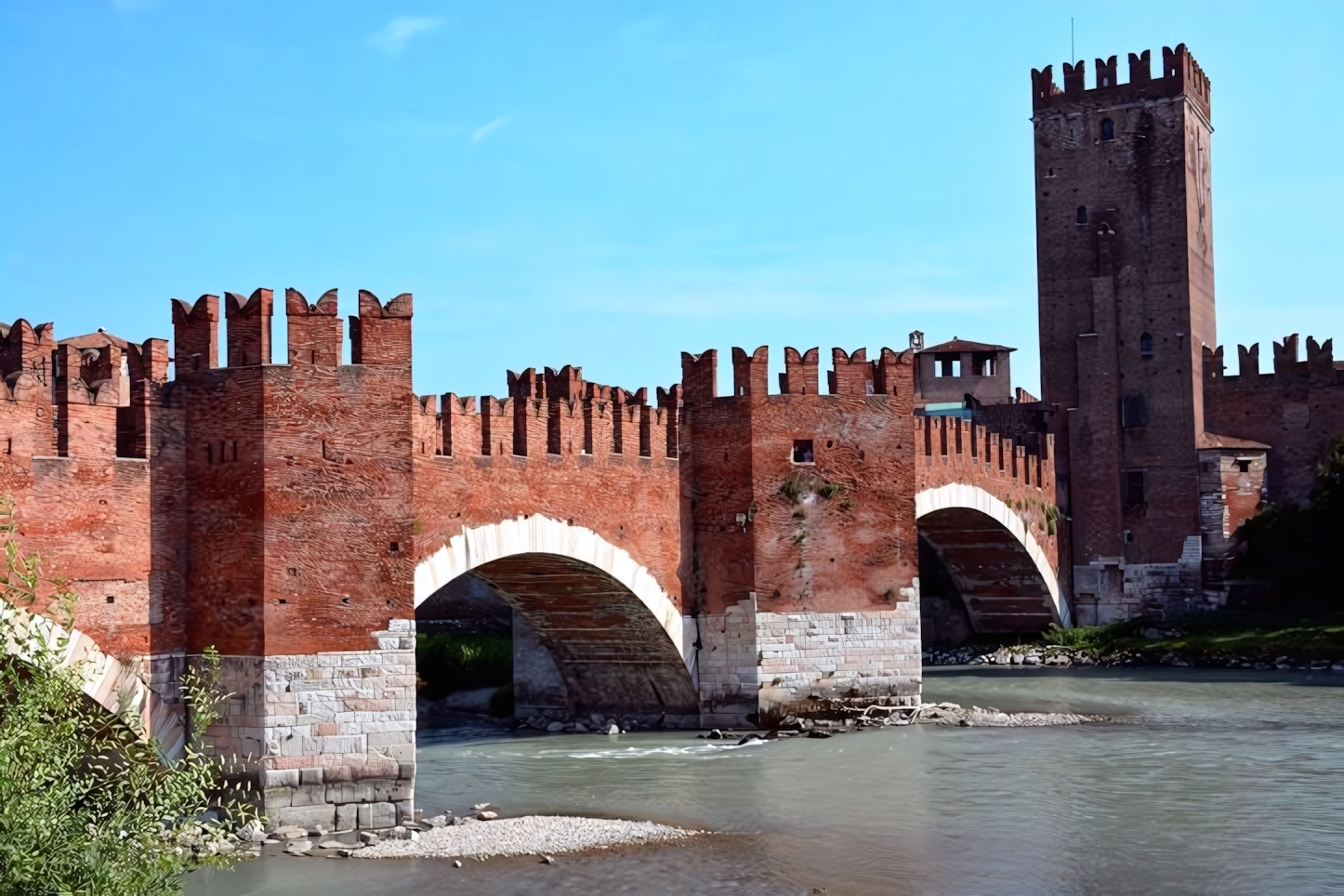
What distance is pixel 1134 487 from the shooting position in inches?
1275

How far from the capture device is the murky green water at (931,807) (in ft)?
39.2

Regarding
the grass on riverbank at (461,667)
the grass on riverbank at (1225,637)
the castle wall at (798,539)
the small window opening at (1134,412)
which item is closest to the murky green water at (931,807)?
the castle wall at (798,539)

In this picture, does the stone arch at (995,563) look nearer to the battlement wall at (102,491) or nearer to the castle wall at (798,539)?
the castle wall at (798,539)

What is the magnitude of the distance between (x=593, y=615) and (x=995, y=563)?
43.0ft

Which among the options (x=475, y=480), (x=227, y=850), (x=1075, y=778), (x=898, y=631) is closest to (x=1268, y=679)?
(x=898, y=631)

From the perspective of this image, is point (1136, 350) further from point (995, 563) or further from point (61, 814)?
point (61, 814)

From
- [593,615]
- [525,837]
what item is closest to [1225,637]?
[593,615]

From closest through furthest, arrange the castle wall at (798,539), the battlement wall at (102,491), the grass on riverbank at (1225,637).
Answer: the battlement wall at (102,491)
the castle wall at (798,539)
the grass on riverbank at (1225,637)

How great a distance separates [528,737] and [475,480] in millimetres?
4774

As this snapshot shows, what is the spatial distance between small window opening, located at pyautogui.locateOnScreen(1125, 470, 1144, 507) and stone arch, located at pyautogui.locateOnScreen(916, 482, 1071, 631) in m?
2.34

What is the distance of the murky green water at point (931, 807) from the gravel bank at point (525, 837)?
27 centimetres

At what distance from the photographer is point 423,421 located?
52.6ft

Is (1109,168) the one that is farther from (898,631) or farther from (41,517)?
(41,517)

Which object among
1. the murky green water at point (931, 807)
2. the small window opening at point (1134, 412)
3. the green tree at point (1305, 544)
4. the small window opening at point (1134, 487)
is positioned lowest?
the murky green water at point (931, 807)
